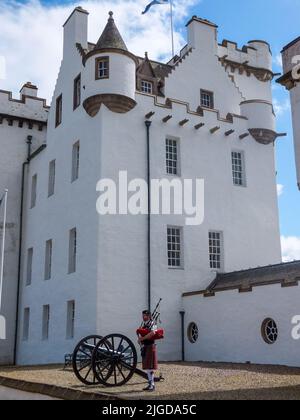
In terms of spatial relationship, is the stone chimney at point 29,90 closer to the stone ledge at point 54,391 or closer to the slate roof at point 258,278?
the slate roof at point 258,278

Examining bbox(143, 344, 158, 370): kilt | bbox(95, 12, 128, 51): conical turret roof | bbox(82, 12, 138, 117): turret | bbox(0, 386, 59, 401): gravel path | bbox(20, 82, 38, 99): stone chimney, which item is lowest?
bbox(0, 386, 59, 401): gravel path

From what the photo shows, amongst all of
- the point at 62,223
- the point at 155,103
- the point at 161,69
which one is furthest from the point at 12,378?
the point at 161,69

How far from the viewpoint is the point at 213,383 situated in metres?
13.0

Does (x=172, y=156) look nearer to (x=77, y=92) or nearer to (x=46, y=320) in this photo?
(x=77, y=92)

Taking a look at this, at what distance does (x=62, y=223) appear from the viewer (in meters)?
24.2

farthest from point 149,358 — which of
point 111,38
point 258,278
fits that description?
point 111,38

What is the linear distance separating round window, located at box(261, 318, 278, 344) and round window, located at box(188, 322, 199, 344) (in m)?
3.72

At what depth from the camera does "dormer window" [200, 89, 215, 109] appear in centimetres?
2678

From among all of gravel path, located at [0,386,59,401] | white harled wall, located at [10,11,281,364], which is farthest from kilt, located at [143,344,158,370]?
white harled wall, located at [10,11,281,364]

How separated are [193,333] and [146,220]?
16.0 feet

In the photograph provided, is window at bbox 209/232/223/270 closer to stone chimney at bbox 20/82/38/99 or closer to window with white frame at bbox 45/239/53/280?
window with white frame at bbox 45/239/53/280

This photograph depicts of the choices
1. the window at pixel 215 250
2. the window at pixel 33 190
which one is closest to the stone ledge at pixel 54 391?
the window at pixel 215 250

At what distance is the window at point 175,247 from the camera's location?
891 inches
